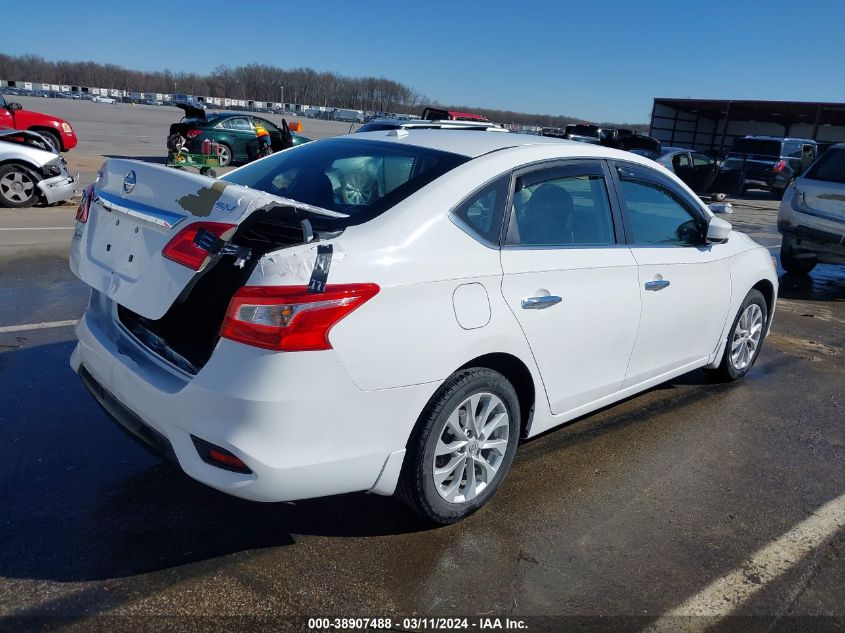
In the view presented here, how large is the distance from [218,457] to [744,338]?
13.3ft

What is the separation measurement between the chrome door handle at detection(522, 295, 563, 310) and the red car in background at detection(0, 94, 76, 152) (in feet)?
60.0

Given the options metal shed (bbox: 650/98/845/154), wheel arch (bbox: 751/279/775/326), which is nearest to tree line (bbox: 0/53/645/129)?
metal shed (bbox: 650/98/845/154)

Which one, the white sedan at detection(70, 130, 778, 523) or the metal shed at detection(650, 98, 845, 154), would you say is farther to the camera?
the metal shed at detection(650, 98, 845, 154)

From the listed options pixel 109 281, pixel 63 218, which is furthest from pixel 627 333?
pixel 63 218

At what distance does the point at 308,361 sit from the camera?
245cm

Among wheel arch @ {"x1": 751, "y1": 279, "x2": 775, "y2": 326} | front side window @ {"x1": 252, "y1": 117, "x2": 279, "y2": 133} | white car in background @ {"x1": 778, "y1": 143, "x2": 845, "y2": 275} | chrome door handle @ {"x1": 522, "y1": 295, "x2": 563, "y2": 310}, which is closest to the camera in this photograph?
chrome door handle @ {"x1": 522, "y1": 295, "x2": 563, "y2": 310}

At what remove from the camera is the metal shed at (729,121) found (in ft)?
118

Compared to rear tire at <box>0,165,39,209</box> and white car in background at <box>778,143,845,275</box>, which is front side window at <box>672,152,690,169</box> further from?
rear tire at <box>0,165,39,209</box>

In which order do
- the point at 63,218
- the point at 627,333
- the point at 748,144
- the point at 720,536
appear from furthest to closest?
the point at 748,144 → the point at 63,218 → the point at 627,333 → the point at 720,536

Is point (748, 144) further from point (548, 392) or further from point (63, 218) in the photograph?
point (548, 392)

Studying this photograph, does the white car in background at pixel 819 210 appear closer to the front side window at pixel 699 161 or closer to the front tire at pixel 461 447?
the front tire at pixel 461 447

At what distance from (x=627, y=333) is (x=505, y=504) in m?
1.12

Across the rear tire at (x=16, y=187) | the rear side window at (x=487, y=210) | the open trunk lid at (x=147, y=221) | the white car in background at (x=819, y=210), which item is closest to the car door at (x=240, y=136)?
the rear tire at (x=16, y=187)

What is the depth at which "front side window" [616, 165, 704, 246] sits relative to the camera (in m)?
3.91
